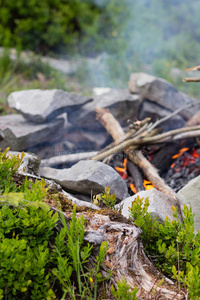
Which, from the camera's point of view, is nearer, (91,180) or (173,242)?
(173,242)

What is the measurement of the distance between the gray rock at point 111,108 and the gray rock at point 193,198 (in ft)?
7.41

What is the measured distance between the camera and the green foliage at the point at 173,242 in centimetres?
178

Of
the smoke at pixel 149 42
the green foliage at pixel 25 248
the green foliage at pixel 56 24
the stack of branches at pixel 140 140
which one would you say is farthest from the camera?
the green foliage at pixel 56 24

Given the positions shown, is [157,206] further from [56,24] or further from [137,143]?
[56,24]

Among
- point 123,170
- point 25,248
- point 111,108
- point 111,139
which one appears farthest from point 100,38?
point 25,248

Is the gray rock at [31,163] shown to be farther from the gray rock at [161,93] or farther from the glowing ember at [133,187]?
the gray rock at [161,93]

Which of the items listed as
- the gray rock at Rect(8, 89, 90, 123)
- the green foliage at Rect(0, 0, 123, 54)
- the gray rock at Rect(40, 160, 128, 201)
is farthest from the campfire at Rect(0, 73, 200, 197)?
the green foliage at Rect(0, 0, 123, 54)

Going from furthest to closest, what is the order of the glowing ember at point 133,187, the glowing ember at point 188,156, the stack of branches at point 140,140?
1. the glowing ember at point 188,156
2. the stack of branches at point 140,140
3. the glowing ember at point 133,187

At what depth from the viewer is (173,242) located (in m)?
1.92

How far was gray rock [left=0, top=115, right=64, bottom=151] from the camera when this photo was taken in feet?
12.7

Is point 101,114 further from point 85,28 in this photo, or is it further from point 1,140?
point 85,28

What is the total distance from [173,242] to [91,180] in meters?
1.14

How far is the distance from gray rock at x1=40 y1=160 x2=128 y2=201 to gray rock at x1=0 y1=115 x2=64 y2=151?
0.99m

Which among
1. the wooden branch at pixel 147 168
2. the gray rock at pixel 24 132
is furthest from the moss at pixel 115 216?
the gray rock at pixel 24 132
